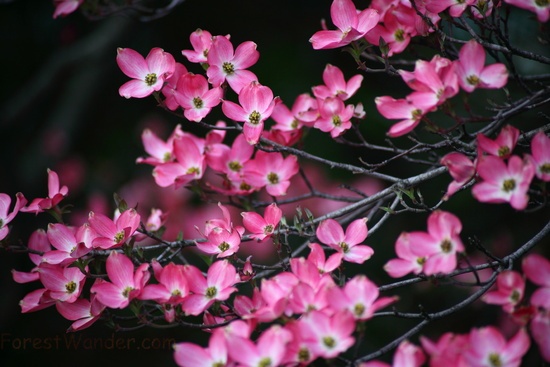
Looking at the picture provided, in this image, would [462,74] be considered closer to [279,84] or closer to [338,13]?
[338,13]

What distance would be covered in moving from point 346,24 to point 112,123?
216 centimetres

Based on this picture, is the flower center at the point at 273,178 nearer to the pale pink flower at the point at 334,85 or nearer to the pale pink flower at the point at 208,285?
the pale pink flower at the point at 334,85

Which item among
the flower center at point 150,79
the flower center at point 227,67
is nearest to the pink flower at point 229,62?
the flower center at point 227,67

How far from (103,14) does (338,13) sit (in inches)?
27.7

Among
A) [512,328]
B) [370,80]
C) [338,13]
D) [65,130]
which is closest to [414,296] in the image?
[512,328]

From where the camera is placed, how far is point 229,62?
1.16m

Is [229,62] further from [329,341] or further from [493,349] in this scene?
[493,349]

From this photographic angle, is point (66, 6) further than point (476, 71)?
Yes

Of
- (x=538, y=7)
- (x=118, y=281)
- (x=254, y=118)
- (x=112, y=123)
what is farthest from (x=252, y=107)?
(x=112, y=123)

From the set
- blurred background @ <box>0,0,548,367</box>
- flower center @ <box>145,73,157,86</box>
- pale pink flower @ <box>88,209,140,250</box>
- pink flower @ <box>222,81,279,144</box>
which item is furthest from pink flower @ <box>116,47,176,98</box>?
blurred background @ <box>0,0,548,367</box>

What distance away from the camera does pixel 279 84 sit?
9.16ft

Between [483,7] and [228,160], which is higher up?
[483,7]

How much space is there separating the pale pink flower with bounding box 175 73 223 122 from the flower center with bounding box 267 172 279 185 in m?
0.22

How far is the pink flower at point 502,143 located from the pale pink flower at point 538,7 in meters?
0.17
